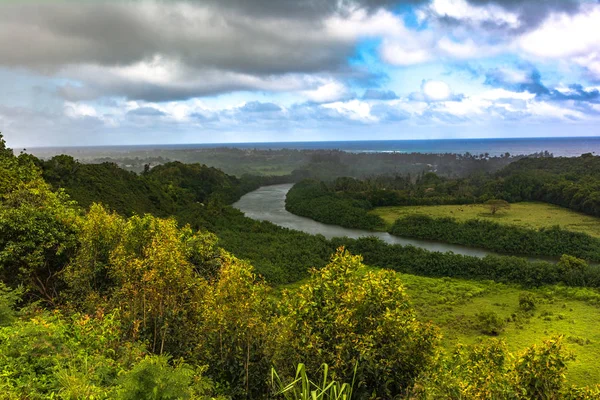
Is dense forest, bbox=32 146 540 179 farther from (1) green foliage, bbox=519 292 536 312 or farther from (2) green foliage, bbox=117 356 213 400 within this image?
(2) green foliage, bbox=117 356 213 400

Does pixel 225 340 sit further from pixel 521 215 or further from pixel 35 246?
pixel 521 215

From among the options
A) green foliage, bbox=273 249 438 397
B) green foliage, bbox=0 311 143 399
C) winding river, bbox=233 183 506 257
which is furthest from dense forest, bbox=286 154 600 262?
green foliage, bbox=0 311 143 399

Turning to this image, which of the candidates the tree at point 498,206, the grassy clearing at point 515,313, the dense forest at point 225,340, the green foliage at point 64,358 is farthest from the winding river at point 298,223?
the green foliage at point 64,358

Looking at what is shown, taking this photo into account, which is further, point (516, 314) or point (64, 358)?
point (516, 314)

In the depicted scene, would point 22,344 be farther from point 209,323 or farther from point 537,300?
point 537,300

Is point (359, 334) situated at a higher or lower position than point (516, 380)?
higher

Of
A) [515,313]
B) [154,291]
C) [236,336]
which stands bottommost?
[515,313]

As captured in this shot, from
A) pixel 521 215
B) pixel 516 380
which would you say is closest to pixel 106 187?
pixel 516 380
